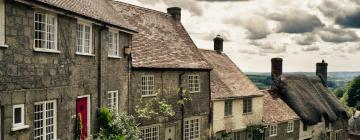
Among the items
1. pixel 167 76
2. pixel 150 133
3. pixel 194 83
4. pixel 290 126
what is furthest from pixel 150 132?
pixel 290 126

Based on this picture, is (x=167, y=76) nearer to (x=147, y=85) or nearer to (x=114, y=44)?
(x=147, y=85)

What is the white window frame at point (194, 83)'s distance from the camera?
2519 centimetres

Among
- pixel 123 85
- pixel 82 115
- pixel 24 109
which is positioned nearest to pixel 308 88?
pixel 123 85

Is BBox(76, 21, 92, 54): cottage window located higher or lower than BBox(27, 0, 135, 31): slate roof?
lower

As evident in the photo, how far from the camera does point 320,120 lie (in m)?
39.0

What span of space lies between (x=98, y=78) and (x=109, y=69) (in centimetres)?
116

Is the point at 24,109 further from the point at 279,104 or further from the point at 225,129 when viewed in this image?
the point at 279,104

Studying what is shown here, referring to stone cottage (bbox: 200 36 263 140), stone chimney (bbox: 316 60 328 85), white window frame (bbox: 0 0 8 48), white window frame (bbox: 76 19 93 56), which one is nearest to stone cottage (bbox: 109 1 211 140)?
stone cottage (bbox: 200 36 263 140)

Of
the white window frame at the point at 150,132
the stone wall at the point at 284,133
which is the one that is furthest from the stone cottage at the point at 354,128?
the white window frame at the point at 150,132

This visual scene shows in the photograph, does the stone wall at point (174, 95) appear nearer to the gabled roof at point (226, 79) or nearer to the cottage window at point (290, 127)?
the gabled roof at point (226, 79)

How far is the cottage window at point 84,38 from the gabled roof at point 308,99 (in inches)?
1016

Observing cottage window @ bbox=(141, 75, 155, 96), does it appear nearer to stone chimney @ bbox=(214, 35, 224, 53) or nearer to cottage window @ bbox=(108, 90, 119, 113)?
cottage window @ bbox=(108, 90, 119, 113)

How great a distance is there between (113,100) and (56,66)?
5.51 metres

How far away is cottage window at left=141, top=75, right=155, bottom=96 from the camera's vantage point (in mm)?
21572
